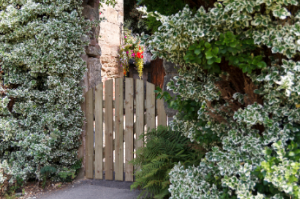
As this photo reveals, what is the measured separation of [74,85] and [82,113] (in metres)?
0.42

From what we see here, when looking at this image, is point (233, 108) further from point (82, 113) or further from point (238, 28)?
point (82, 113)

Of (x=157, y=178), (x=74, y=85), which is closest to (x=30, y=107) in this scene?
(x=74, y=85)

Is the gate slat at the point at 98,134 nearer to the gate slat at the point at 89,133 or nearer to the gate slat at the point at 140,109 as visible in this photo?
the gate slat at the point at 89,133

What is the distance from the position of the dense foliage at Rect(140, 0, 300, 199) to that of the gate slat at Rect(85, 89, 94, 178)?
2265 millimetres

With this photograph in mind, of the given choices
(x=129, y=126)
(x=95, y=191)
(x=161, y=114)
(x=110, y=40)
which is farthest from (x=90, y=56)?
(x=110, y=40)

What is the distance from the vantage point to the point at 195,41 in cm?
145

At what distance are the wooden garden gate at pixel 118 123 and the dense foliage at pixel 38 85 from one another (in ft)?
0.87

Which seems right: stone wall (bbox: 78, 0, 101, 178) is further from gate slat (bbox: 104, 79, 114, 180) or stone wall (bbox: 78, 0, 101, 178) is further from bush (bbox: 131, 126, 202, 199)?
bush (bbox: 131, 126, 202, 199)

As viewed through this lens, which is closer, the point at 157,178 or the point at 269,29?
the point at 269,29

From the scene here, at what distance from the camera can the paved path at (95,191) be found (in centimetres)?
314

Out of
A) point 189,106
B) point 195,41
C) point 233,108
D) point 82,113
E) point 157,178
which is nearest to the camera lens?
point 195,41

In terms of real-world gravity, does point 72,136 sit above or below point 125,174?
above

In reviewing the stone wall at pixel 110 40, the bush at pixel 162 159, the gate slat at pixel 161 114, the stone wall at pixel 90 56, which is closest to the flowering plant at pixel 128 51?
the stone wall at pixel 110 40

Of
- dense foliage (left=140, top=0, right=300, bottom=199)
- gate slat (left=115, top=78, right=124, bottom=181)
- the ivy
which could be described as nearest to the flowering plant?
gate slat (left=115, top=78, right=124, bottom=181)
